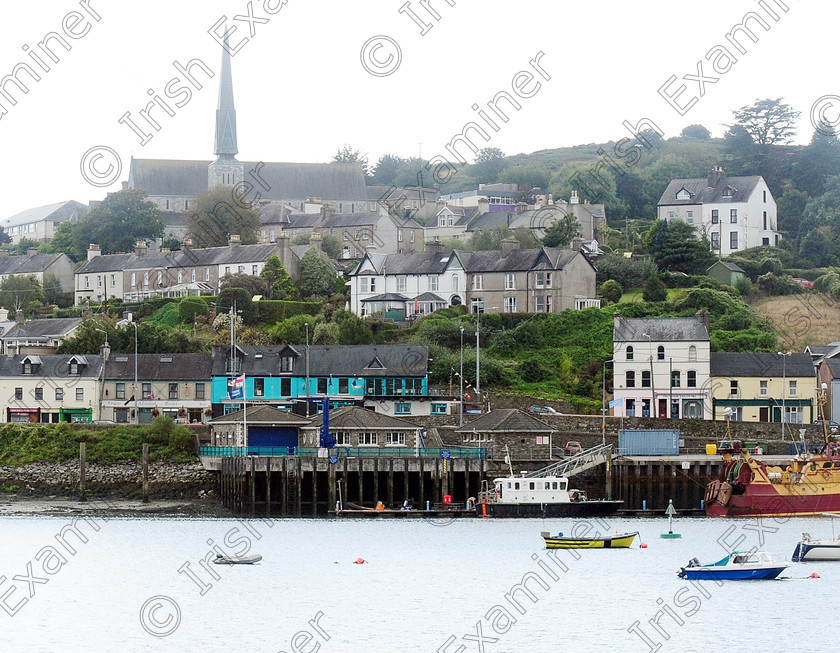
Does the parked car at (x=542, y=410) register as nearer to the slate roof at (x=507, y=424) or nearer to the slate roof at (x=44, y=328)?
the slate roof at (x=507, y=424)

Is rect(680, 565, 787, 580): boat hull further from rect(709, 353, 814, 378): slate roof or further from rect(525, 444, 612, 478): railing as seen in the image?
rect(709, 353, 814, 378): slate roof

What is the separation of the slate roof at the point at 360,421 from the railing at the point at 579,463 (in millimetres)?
7601

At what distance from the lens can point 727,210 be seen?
387 ft

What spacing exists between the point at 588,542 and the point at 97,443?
3047 cm

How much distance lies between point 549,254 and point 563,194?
45438mm

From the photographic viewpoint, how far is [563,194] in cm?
14338

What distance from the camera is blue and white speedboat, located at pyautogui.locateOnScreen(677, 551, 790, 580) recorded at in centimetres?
4991

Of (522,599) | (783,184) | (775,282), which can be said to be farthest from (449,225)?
(522,599)

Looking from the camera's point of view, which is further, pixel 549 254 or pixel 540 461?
pixel 549 254

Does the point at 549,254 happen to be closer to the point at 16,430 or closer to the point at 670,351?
the point at 670,351

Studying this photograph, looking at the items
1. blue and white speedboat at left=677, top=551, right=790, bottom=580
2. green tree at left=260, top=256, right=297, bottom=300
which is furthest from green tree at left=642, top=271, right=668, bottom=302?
blue and white speedboat at left=677, top=551, right=790, bottom=580

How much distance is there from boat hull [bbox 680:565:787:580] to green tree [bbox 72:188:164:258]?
3330 inches

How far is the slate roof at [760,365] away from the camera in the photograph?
267 feet

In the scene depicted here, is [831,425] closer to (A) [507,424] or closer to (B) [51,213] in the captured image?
(A) [507,424]
